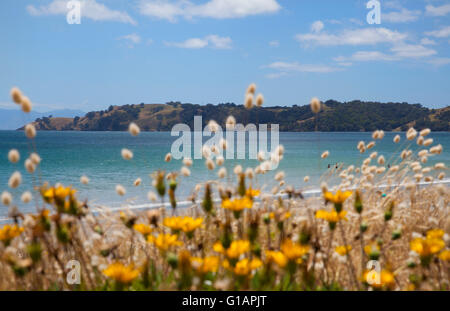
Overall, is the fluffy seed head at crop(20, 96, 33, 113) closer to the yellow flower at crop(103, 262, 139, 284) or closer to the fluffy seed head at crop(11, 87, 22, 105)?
the fluffy seed head at crop(11, 87, 22, 105)

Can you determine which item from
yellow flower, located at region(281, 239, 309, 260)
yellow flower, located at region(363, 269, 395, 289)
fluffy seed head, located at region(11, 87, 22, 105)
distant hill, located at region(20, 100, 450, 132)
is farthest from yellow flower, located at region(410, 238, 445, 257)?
distant hill, located at region(20, 100, 450, 132)

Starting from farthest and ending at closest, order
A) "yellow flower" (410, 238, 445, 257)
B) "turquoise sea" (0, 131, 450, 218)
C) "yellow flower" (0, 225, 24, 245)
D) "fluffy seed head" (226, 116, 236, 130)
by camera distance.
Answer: "turquoise sea" (0, 131, 450, 218) < "fluffy seed head" (226, 116, 236, 130) < "yellow flower" (0, 225, 24, 245) < "yellow flower" (410, 238, 445, 257)

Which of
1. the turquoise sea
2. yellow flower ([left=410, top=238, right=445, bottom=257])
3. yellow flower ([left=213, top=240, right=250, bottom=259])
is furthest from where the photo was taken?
the turquoise sea

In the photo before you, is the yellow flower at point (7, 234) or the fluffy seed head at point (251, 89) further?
the fluffy seed head at point (251, 89)

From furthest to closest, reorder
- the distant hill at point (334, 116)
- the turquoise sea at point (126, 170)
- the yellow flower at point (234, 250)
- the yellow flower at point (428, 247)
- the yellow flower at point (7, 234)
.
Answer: the distant hill at point (334, 116) → the turquoise sea at point (126, 170) → the yellow flower at point (7, 234) → the yellow flower at point (428, 247) → the yellow flower at point (234, 250)

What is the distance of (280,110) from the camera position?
9319 centimetres

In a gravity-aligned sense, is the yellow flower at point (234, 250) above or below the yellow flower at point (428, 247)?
above

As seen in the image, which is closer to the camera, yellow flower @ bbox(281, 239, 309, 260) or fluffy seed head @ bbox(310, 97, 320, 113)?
yellow flower @ bbox(281, 239, 309, 260)

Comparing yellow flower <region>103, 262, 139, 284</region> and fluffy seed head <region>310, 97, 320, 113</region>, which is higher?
fluffy seed head <region>310, 97, 320, 113</region>

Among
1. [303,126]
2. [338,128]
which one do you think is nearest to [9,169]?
[303,126]

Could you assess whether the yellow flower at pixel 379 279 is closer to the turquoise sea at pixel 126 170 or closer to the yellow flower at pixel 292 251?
the yellow flower at pixel 292 251

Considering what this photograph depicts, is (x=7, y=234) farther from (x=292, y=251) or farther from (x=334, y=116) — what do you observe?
(x=334, y=116)

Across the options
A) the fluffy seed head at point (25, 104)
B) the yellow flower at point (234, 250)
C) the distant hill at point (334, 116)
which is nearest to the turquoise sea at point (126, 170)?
the fluffy seed head at point (25, 104)
